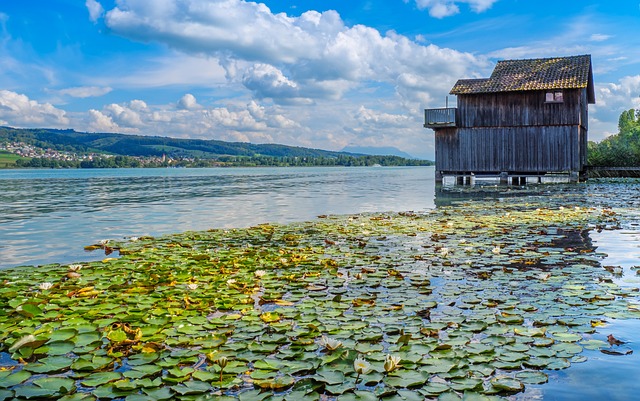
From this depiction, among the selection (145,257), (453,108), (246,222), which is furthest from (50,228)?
(453,108)

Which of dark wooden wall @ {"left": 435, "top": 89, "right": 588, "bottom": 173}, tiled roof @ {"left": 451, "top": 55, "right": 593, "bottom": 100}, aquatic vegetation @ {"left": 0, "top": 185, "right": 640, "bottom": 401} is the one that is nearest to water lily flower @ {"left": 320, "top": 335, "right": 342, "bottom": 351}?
aquatic vegetation @ {"left": 0, "top": 185, "right": 640, "bottom": 401}

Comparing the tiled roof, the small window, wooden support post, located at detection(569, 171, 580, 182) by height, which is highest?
the tiled roof

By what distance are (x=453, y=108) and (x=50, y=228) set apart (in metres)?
28.4

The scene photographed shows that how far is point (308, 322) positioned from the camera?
19.2 ft

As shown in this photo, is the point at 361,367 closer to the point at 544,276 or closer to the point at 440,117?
the point at 544,276

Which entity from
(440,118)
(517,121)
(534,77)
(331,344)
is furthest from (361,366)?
(534,77)

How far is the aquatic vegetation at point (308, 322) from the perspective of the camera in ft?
13.9

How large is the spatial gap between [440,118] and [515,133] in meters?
5.58

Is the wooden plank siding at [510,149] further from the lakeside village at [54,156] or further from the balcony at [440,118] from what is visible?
the lakeside village at [54,156]

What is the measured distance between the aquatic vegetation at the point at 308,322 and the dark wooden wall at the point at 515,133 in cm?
2768

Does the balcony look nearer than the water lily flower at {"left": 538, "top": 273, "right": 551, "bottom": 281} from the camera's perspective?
No

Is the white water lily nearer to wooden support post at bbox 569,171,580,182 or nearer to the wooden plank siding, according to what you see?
the wooden plank siding

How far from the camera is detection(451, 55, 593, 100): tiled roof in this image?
34834 millimetres

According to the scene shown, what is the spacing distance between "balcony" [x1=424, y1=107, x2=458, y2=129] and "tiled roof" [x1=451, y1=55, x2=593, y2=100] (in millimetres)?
1462
